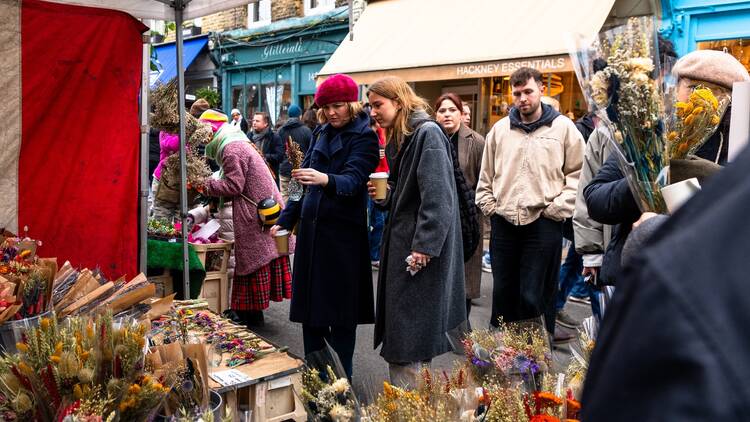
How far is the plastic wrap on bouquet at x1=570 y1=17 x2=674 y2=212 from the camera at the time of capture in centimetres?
185

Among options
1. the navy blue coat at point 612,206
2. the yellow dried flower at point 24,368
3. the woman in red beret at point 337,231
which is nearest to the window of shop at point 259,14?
the woman in red beret at point 337,231

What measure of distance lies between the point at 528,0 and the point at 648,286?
35.5 feet

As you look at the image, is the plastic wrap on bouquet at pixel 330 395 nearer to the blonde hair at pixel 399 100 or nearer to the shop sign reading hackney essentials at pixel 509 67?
the blonde hair at pixel 399 100

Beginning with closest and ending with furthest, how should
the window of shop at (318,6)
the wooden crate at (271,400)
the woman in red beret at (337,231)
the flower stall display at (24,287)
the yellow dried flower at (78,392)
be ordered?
the yellow dried flower at (78,392), the flower stall display at (24,287), the wooden crate at (271,400), the woman in red beret at (337,231), the window of shop at (318,6)

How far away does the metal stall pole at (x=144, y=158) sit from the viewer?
4.55m

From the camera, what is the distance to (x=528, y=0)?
1050 centimetres

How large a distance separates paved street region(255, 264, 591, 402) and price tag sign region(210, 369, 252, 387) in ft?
2.96

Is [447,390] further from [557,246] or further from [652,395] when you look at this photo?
[557,246]

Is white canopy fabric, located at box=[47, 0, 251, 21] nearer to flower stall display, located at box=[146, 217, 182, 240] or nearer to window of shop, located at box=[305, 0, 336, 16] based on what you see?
flower stall display, located at box=[146, 217, 182, 240]

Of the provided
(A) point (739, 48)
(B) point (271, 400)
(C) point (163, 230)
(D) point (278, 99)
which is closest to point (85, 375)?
(B) point (271, 400)

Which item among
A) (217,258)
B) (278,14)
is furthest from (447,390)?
(278,14)

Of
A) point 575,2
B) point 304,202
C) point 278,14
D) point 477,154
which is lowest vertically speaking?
point 304,202

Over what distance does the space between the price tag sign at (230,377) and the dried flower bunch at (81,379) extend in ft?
3.22

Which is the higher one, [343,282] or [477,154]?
[477,154]
